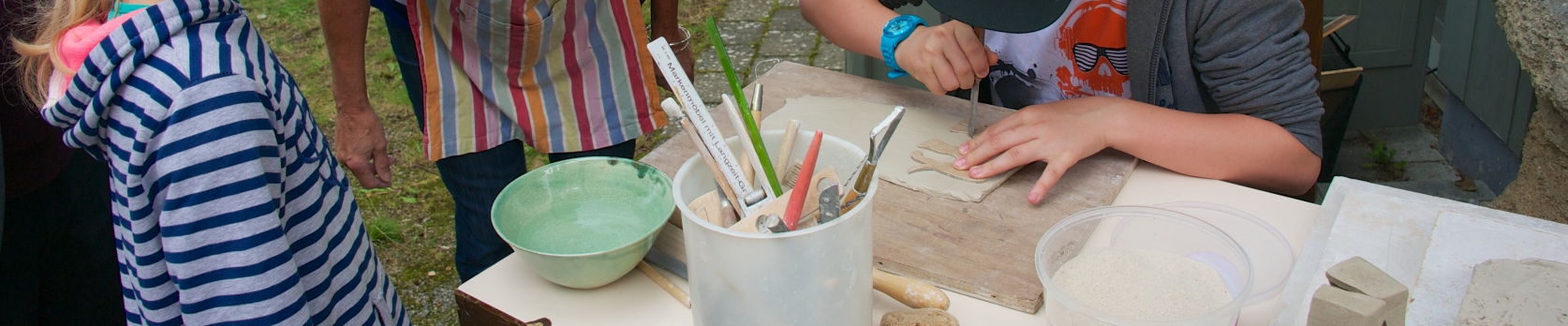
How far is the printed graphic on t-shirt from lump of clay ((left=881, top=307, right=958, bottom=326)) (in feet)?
2.05

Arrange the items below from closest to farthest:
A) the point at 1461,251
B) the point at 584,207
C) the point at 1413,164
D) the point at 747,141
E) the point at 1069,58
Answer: the point at 747,141 < the point at 1461,251 < the point at 584,207 < the point at 1069,58 < the point at 1413,164

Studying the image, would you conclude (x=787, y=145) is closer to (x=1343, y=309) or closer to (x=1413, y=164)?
(x=1343, y=309)

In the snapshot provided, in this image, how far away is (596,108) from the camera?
1.58 metres

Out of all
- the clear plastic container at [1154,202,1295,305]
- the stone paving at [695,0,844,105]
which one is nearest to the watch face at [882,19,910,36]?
the clear plastic container at [1154,202,1295,305]

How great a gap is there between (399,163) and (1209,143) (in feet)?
8.69

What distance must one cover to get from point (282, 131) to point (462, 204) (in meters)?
0.49

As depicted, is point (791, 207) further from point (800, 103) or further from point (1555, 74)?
point (1555, 74)

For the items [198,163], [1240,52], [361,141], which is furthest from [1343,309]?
[361,141]

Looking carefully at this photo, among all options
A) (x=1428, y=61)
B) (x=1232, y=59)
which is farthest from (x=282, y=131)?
(x=1428, y=61)

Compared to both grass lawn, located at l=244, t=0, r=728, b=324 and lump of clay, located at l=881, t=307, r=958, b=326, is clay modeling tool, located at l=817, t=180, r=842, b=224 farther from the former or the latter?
grass lawn, located at l=244, t=0, r=728, b=324

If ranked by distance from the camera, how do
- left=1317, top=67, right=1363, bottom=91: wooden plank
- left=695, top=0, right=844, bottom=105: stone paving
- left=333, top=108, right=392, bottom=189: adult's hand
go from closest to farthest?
left=333, top=108, right=392, bottom=189: adult's hand < left=1317, top=67, right=1363, bottom=91: wooden plank < left=695, top=0, right=844, bottom=105: stone paving

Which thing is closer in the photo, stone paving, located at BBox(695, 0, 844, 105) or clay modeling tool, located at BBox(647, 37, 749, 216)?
clay modeling tool, located at BBox(647, 37, 749, 216)

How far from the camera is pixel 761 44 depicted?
355 cm

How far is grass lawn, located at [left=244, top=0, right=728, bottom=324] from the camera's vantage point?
96.6 inches
